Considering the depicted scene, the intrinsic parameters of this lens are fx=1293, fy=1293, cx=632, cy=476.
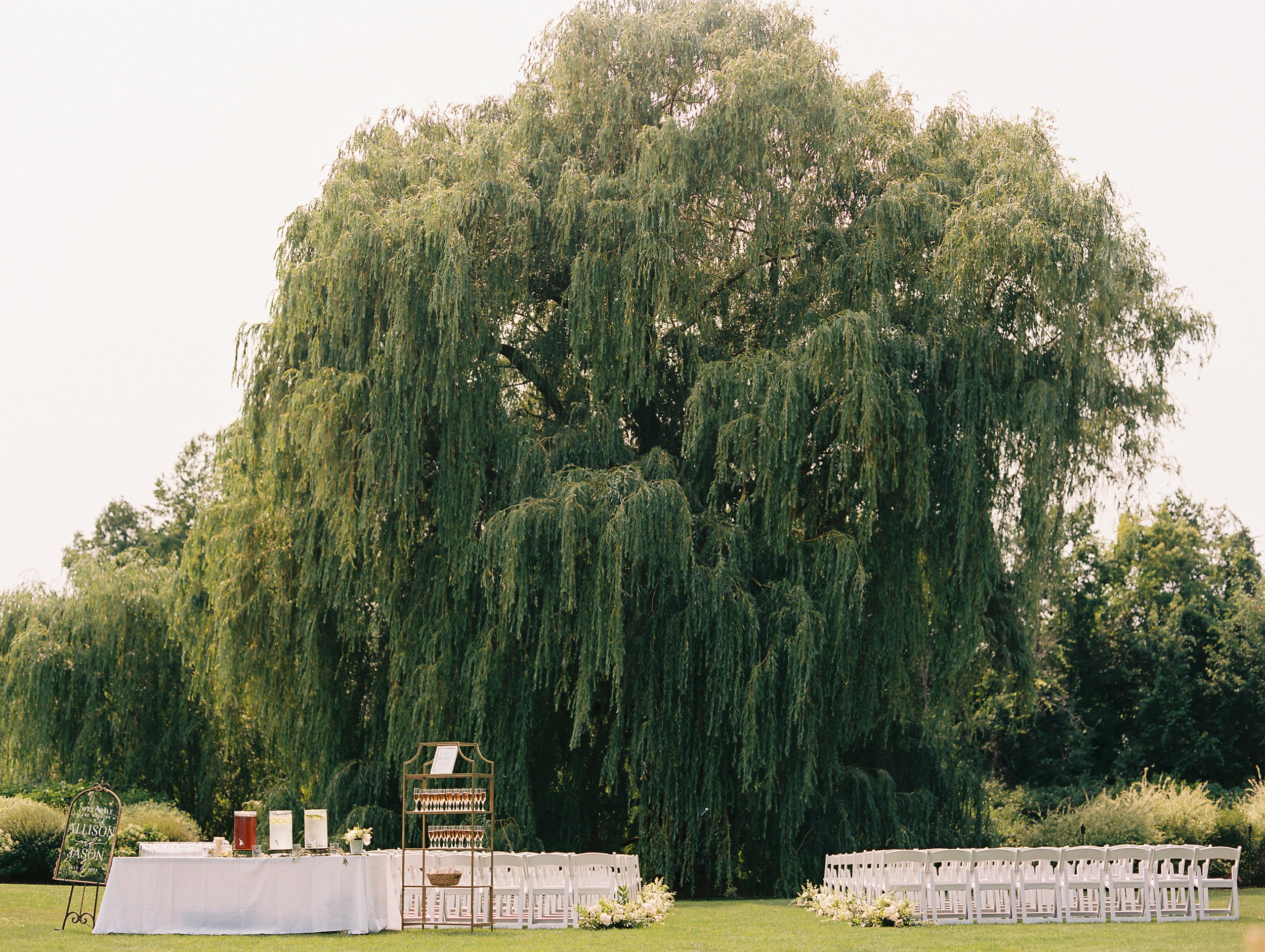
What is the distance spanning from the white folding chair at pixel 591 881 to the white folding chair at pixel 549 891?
0.06 metres

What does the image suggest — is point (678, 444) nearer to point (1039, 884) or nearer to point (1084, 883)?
point (1039, 884)

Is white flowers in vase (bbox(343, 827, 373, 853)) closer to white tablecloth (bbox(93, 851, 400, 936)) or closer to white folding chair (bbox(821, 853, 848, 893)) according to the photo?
white tablecloth (bbox(93, 851, 400, 936))

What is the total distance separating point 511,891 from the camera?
11508mm

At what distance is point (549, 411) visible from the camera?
60.3 ft

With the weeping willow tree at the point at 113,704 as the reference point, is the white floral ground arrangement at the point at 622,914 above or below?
below

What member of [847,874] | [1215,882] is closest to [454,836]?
[847,874]

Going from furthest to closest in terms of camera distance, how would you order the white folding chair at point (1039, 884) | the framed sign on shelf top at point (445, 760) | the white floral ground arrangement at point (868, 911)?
the white folding chair at point (1039, 884) < the white floral ground arrangement at point (868, 911) < the framed sign on shelf top at point (445, 760)

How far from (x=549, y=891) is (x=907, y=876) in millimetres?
3302

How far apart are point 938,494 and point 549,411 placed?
554cm

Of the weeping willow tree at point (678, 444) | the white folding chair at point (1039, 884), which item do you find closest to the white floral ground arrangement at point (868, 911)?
the white folding chair at point (1039, 884)

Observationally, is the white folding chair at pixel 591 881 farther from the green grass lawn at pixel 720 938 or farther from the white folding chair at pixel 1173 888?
the white folding chair at pixel 1173 888

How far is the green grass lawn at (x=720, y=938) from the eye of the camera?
30.1 feet

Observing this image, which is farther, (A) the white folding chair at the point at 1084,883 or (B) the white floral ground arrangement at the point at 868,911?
(A) the white folding chair at the point at 1084,883

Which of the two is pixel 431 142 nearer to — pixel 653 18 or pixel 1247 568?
pixel 653 18
